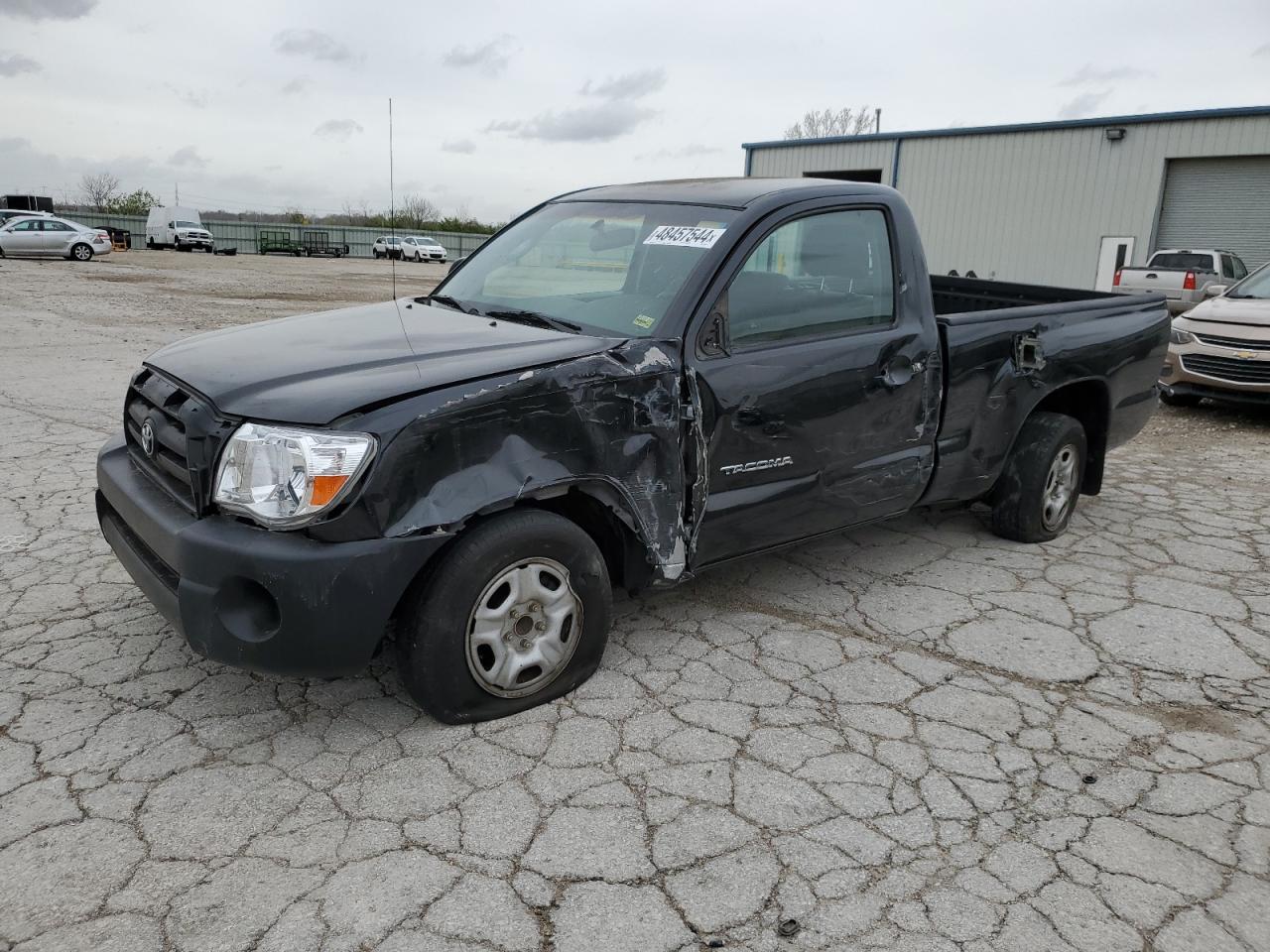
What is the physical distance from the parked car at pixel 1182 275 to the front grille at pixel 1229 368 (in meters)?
5.96

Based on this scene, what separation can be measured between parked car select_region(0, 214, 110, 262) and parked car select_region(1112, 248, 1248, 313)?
90.6 ft

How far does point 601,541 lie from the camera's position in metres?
A: 3.54

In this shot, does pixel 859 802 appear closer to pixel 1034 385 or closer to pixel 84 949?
pixel 84 949

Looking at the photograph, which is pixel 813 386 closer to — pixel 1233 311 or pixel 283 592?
pixel 283 592

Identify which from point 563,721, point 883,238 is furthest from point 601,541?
point 883,238

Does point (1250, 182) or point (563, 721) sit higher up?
point (1250, 182)

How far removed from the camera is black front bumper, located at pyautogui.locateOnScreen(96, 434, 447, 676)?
2.77 metres

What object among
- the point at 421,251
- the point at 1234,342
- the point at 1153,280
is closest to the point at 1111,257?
the point at 1153,280

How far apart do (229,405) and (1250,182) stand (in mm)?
24044

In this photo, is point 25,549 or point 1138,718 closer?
point 1138,718

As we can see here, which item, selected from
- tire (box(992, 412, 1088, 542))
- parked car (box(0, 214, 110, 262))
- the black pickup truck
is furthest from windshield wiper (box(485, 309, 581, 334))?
parked car (box(0, 214, 110, 262))

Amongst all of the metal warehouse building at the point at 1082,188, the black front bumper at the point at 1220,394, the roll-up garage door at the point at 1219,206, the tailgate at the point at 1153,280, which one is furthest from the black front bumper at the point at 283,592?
the roll-up garage door at the point at 1219,206

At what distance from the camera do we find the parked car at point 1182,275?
16.0 m

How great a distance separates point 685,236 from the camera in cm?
377
